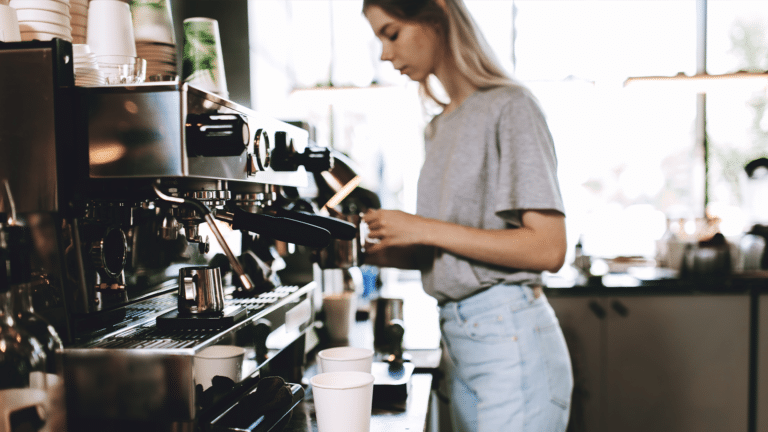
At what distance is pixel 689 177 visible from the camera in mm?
3414

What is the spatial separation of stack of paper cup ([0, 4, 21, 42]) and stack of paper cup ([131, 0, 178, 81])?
0.21m

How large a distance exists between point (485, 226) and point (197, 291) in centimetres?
52

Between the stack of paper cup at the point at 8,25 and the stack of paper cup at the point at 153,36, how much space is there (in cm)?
21

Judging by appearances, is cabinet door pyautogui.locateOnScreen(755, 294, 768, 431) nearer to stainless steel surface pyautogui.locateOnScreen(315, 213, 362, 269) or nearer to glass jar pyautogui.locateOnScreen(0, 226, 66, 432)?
stainless steel surface pyautogui.locateOnScreen(315, 213, 362, 269)

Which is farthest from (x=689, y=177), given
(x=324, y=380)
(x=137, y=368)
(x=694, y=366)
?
(x=137, y=368)

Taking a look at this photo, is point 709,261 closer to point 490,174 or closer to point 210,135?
point 490,174

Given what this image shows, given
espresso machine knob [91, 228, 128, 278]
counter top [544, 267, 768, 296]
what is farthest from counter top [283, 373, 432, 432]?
counter top [544, 267, 768, 296]

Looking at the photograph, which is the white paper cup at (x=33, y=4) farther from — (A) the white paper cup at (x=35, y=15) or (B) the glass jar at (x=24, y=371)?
(B) the glass jar at (x=24, y=371)

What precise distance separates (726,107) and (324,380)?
3.42m

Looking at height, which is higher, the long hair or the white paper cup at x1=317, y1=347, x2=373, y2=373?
the long hair

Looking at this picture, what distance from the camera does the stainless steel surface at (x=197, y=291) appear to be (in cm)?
73

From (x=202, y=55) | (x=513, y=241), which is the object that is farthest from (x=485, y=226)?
(x=202, y=55)

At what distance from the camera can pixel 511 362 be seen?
38.0 inches

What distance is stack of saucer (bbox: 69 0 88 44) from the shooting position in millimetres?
788
